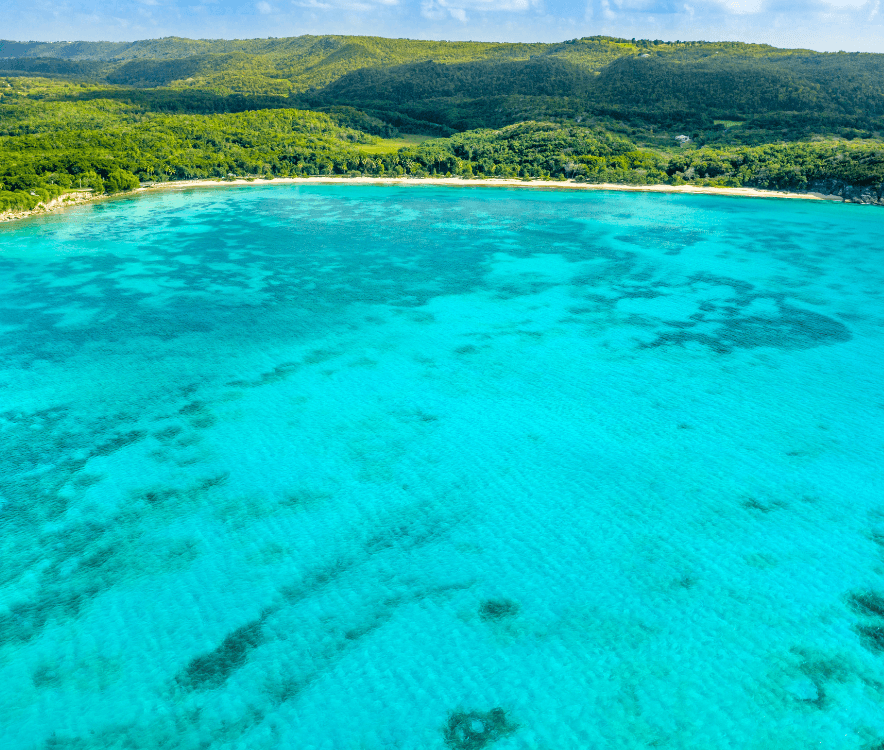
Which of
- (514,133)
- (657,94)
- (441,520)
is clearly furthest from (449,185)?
(657,94)

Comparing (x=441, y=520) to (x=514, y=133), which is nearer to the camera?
(x=441, y=520)

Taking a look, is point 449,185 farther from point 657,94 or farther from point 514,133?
point 657,94

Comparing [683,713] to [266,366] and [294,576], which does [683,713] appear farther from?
[266,366]

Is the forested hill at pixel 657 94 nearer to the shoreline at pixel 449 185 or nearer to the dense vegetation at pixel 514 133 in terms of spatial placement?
the dense vegetation at pixel 514 133

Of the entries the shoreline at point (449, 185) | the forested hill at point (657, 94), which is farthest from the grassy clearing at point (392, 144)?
the shoreline at point (449, 185)

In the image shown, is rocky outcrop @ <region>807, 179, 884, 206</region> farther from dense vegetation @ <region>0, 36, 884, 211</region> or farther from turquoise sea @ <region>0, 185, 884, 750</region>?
turquoise sea @ <region>0, 185, 884, 750</region>

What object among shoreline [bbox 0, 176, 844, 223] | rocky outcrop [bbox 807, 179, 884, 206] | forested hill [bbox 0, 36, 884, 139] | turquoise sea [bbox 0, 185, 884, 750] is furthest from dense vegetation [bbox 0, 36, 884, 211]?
turquoise sea [bbox 0, 185, 884, 750]

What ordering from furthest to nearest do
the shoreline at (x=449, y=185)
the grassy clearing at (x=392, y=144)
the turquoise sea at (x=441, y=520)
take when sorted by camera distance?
1. the grassy clearing at (x=392, y=144)
2. the shoreline at (x=449, y=185)
3. the turquoise sea at (x=441, y=520)
